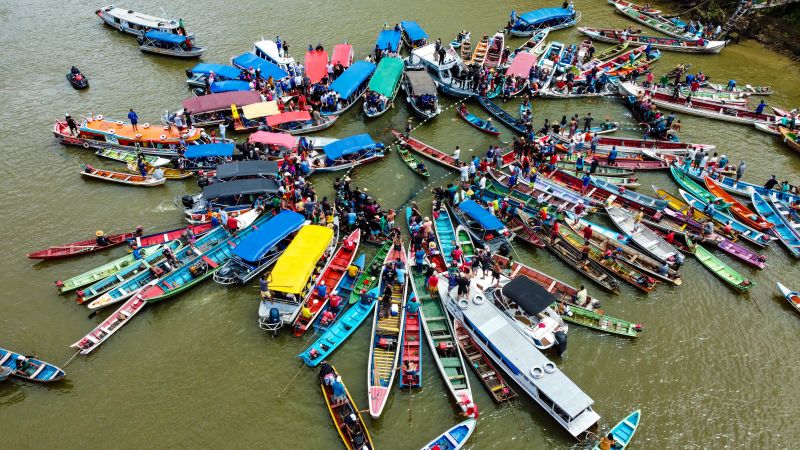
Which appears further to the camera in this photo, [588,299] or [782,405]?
[588,299]

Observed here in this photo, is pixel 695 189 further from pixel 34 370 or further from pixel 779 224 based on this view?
pixel 34 370

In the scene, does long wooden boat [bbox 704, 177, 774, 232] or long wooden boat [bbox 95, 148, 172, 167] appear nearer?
long wooden boat [bbox 704, 177, 774, 232]

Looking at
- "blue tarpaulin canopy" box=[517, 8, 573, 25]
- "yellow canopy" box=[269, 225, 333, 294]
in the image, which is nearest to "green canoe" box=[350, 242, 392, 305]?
"yellow canopy" box=[269, 225, 333, 294]

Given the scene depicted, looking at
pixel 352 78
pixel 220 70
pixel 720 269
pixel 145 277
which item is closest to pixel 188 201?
pixel 145 277

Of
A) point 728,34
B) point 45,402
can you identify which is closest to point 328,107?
point 45,402

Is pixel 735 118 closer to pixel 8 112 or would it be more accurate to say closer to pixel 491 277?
pixel 491 277

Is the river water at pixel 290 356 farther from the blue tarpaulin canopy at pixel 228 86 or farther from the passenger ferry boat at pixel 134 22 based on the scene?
the passenger ferry boat at pixel 134 22

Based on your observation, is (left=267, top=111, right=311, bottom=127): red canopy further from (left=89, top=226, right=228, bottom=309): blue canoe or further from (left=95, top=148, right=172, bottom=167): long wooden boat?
(left=89, top=226, right=228, bottom=309): blue canoe
